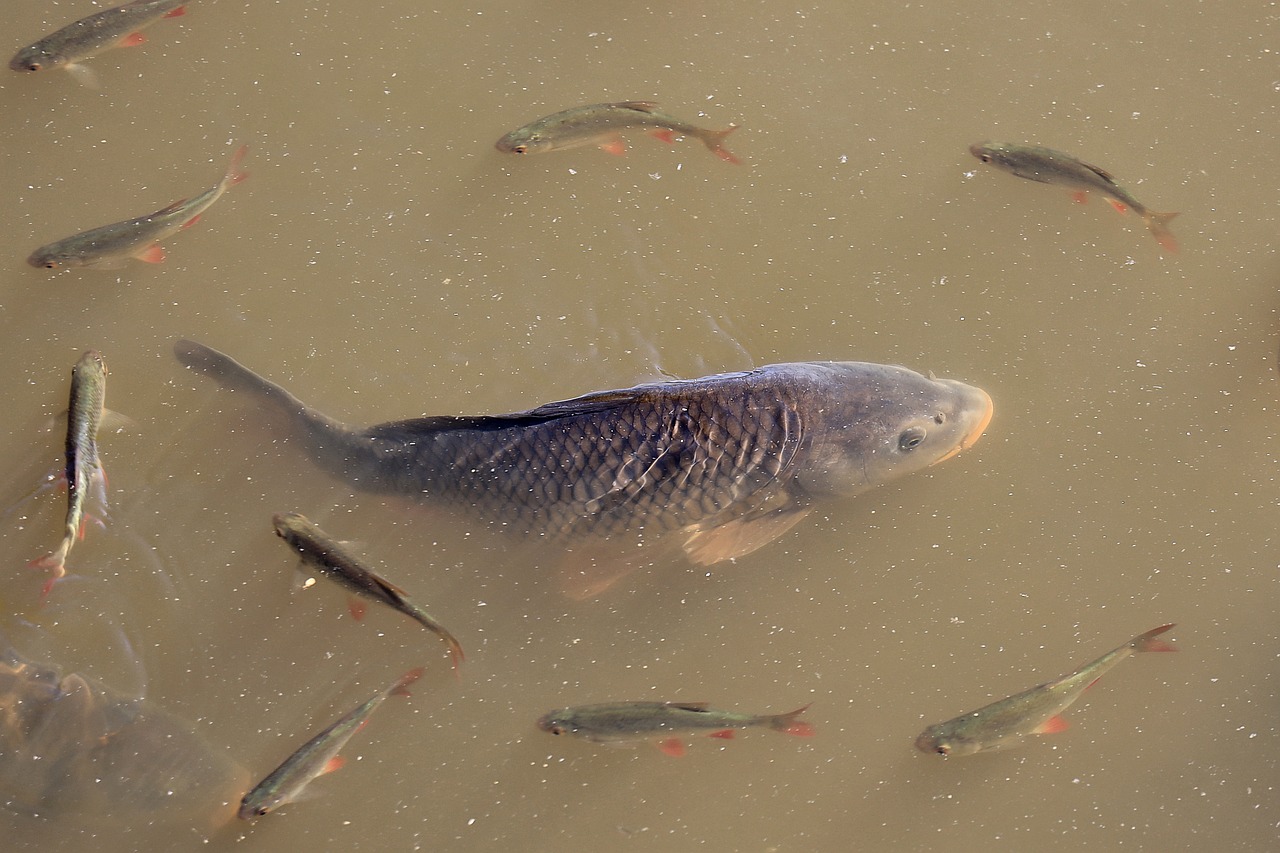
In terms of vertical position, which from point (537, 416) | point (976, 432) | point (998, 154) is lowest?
point (976, 432)

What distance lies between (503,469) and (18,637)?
1758mm

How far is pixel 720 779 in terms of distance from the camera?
10.6 ft

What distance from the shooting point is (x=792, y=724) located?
3.16m

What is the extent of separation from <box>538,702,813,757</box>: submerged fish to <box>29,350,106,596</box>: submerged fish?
67.5 inches

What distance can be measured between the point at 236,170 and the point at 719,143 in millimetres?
2018

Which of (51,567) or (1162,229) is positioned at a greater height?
(1162,229)

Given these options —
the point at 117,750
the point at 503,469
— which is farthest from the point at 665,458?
the point at 117,750

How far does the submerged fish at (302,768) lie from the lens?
9.61 feet

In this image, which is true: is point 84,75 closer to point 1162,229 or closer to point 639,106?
point 639,106

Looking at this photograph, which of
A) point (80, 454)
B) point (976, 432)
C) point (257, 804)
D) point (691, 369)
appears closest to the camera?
point (257, 804)

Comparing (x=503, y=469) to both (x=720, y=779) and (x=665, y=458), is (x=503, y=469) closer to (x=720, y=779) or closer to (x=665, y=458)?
(x=665, y=458)

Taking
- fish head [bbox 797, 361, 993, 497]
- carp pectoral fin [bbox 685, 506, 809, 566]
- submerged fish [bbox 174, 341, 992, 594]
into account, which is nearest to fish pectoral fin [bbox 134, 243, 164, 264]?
submerged fish [bbox 174, 341, 992, 594]

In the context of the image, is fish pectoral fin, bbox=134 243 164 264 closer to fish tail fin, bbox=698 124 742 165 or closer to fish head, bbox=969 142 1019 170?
fish tail fin, bbox=698 124 742 165

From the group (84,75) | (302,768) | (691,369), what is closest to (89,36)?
(84,75)
